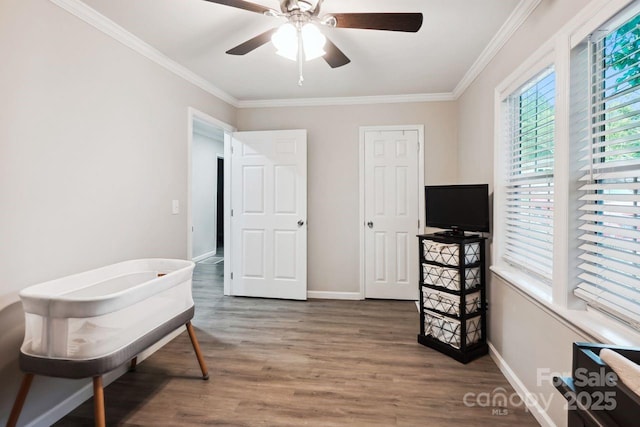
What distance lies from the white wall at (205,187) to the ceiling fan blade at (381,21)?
4526 millimetres

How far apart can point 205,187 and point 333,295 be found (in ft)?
12.5

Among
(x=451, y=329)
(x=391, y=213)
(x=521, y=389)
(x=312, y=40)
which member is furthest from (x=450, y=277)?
(x=312, y=40)

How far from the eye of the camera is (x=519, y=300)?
2.02 metres

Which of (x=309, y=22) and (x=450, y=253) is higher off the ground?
(x=309, y=22)

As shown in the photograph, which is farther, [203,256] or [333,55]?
[203,256]

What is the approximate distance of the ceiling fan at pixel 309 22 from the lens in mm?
1545

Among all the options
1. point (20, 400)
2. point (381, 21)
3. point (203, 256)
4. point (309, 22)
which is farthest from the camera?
point (203, 256)

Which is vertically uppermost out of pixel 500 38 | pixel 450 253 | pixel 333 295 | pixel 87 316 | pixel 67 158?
pixel 500 38

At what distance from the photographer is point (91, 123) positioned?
6.57 feet

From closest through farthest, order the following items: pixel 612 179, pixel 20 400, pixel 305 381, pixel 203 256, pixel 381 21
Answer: pixel 612 179 < pixel 20 400 < pixel 381 21 < pixel 305 381 < pixel 203 256

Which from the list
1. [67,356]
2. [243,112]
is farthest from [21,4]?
[243,112]

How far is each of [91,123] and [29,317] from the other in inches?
48.4

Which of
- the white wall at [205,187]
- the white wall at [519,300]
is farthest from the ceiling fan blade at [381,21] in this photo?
the white wall at [205,187]

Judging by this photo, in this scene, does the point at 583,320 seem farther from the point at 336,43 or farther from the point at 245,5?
the point at 336,43
